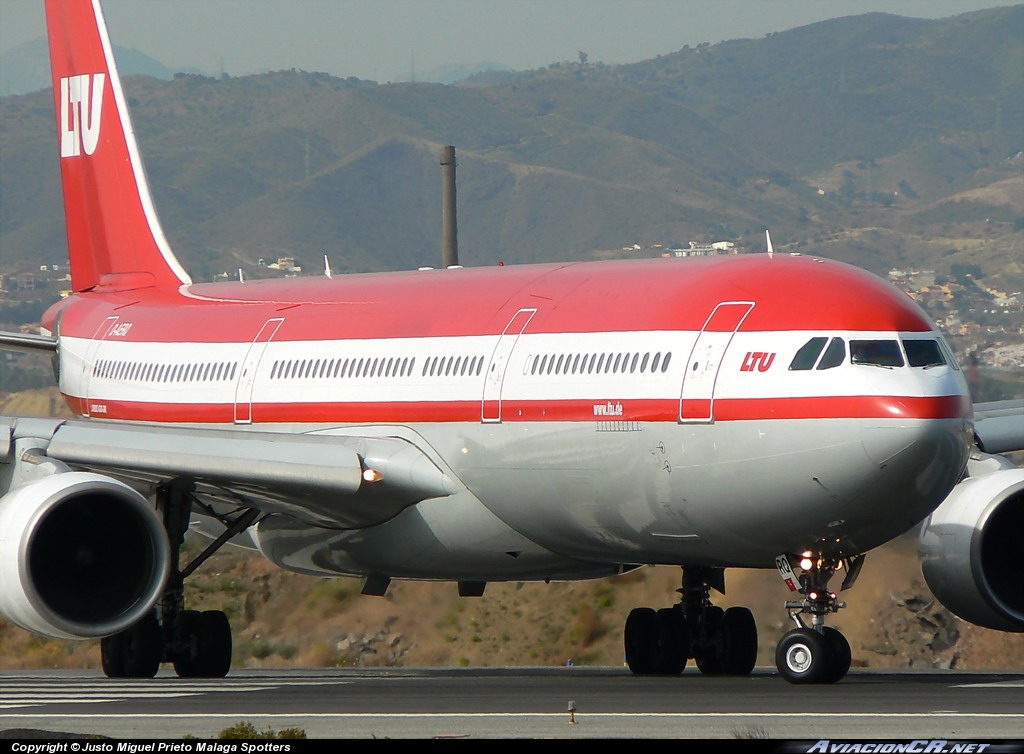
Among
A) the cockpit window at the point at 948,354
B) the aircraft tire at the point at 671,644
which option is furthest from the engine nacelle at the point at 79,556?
the cockpit window at the point at 948,354

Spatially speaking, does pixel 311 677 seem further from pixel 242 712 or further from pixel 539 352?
pixel 242 712

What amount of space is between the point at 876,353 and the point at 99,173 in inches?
587

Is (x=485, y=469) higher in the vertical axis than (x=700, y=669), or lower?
higher

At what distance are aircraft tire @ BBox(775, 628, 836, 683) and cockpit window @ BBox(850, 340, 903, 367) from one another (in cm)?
243

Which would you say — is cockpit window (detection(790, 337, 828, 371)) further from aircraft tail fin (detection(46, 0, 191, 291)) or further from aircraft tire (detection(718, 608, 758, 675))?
aircraft tail fin (detection(46, 0, 191, 291))

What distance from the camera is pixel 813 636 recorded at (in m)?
16.8

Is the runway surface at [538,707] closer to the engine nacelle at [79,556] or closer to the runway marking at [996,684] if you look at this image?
the runway marking at [996,684]

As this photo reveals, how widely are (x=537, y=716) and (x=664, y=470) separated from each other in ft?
11.2

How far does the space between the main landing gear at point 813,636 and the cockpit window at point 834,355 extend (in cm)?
179

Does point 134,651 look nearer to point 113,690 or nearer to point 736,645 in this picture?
point 113,690

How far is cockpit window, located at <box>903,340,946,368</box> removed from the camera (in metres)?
16.3

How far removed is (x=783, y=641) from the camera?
1694 cm

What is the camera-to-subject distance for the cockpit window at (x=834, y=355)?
16.2 meters
